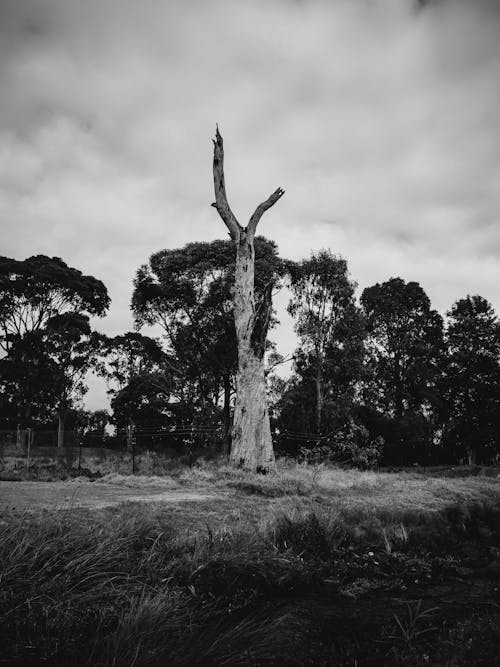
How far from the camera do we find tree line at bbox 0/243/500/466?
21.2 meters

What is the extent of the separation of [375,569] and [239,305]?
9855mm

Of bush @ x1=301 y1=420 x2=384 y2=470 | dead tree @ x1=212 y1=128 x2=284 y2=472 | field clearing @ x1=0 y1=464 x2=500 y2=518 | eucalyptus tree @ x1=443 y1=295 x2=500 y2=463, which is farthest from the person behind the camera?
eucalyptus tree @ x1=443 y1=295 x2=500 y2=463

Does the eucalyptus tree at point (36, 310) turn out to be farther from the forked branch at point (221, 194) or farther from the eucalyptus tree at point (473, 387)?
the eucalyptus tree at point (473, 387)

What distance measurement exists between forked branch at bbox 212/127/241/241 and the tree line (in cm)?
248

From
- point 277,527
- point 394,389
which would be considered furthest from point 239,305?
point 394,389

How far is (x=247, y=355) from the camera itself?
1271 centimetres

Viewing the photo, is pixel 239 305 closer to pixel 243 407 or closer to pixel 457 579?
pixel 243 407

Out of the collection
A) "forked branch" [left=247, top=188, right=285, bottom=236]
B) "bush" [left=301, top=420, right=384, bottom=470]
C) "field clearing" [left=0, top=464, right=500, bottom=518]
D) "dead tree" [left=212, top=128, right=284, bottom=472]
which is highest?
"forked branch" [left=247, top=188, right=285, bottom=236]

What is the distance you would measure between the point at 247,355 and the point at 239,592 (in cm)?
971

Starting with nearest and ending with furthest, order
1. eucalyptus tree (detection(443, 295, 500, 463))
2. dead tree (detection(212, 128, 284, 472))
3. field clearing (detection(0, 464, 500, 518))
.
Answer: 1. field clearing (detection(0, 464, 500, 518))
2. dead tree (detection(212, 128, 284, 472))
3. eucalyptus tree (detection(443, 295, 500, 463))

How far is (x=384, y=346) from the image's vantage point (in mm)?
31047

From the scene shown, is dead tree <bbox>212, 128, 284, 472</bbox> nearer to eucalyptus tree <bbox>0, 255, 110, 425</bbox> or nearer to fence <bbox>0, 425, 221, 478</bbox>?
fence <bbox>0, 425, 221, 478</bbox>

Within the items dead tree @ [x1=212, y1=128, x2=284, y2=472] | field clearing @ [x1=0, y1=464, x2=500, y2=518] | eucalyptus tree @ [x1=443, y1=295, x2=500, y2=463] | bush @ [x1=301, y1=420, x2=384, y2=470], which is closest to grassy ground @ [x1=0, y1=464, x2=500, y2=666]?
field clearing @ [x1=0, y1=464, x2=500, y2=518]

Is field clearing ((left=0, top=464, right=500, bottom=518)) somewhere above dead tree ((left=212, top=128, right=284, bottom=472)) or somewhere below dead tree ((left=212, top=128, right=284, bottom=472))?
below
